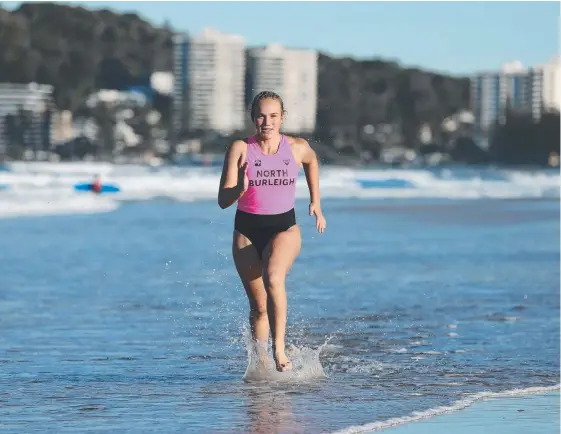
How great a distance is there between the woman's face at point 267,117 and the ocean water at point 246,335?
132 centimetres

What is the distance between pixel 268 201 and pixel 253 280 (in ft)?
1.61

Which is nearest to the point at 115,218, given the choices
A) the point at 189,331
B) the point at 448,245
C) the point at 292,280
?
the point at 448,245

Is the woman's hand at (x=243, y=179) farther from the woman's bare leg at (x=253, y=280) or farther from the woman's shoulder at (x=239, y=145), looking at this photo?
the woman's bare leg at (x=253, y=280)

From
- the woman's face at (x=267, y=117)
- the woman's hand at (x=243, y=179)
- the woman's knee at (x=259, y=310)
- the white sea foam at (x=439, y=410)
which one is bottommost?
the white sea foam at (x=439, y=410)

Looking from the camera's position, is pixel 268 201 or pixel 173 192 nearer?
pixel 268 201

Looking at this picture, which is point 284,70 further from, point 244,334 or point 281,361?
point 281,361

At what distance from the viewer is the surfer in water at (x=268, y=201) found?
25.5 feet

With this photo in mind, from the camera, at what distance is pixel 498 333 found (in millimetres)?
10812

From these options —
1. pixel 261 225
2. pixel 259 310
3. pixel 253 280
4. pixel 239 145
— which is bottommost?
pixel 259 310

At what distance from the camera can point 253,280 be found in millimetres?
8188

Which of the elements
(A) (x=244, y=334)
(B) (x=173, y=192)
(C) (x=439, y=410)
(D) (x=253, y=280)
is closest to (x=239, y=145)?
(D) (x=253, y=280)

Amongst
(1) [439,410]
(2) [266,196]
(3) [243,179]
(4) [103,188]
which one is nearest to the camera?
(1) [439,410]

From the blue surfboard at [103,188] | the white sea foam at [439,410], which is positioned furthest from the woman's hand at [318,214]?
the blue surfboard at [103,188]

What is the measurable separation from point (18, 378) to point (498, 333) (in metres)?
3.82
